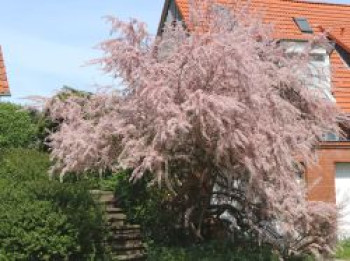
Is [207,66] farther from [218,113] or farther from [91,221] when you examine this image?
[91,221]

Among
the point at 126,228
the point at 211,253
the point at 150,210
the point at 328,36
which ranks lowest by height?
the point at 211,253

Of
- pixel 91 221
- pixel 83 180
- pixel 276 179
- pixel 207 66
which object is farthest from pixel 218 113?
pixel 83 180

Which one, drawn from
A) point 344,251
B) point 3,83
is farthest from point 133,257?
point 3,83

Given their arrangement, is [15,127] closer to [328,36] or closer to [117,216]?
[117,216]

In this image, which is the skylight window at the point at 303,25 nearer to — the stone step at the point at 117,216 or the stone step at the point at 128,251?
the stone step at the point at 117,216

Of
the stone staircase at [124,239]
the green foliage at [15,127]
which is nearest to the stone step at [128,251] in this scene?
the stone staircase at [124,239]

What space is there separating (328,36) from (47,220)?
513 inches

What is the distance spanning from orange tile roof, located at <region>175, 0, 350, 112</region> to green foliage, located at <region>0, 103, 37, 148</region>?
6.38 m

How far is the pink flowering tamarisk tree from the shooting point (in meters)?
8.95

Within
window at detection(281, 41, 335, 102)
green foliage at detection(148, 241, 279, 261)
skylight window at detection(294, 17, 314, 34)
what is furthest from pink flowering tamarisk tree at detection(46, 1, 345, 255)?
skylight window at detection(294, 17, 314, 34)

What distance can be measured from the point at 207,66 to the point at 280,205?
267cm

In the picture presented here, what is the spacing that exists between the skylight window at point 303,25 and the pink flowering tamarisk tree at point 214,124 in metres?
9.72

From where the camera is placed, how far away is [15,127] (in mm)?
14516

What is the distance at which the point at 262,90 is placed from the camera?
9508 mm
